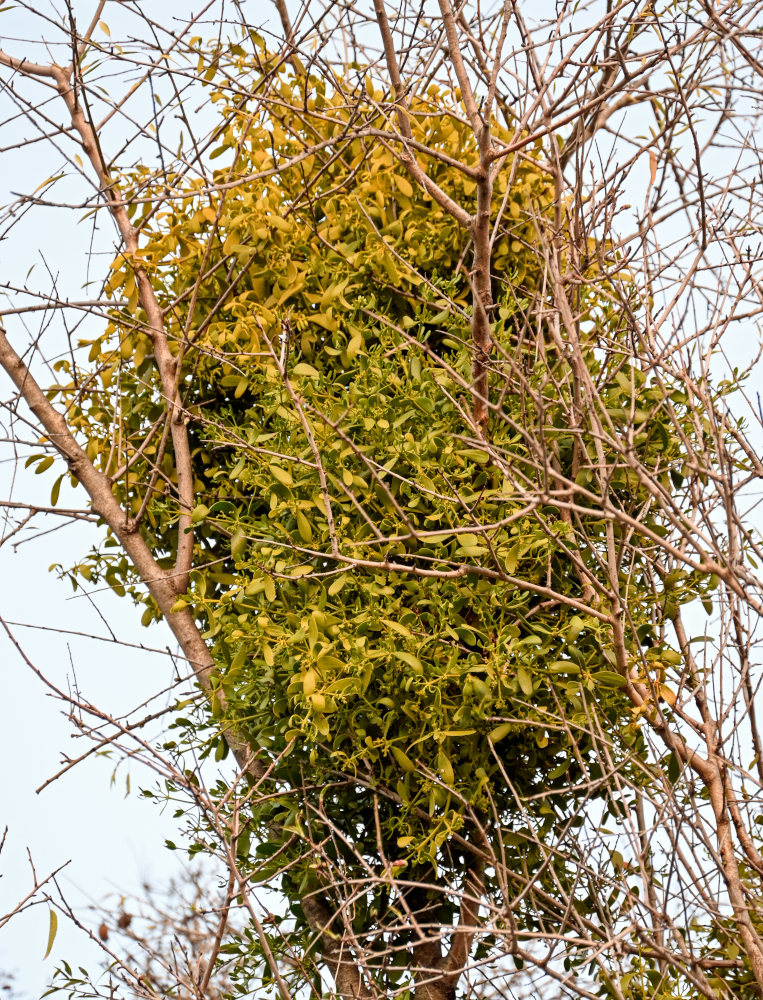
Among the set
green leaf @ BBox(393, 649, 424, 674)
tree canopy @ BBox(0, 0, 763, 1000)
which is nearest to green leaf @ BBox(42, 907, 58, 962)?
tree canopy @ BBox(0, 0, 763, 1000)

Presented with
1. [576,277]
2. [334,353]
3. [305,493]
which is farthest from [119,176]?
[576,277]

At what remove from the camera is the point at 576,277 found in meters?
1.98

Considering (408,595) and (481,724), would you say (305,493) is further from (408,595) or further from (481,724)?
(481,724)

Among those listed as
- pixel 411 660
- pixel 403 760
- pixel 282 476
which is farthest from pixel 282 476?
pixel 403 760

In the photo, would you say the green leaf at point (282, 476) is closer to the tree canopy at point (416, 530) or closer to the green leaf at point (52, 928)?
the tree canopy at point (416, 530)

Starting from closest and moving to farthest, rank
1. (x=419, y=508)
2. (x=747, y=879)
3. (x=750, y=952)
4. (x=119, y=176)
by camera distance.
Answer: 1. (x=750, y=952)
2. (x=419, y=508)
3. (x=747, y=879)
4. (x=119, y=176)

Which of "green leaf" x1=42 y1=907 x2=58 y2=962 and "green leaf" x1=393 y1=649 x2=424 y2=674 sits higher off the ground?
"green leaf" x1=393 y1=649 x2=424 y2=674

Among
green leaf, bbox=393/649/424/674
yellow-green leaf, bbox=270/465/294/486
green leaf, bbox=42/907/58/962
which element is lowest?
green leaf, bbox=42/907/58/962

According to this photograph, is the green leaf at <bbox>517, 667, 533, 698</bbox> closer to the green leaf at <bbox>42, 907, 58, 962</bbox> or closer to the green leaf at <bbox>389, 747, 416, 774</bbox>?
the green leaf at <bbox>389, 747, 416, 774</bbox>

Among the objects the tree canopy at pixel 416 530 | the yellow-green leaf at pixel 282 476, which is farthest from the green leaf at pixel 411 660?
the yellow-green leaf at pixel 282 476

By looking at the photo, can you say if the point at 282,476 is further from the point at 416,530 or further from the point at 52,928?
the point at 52,928

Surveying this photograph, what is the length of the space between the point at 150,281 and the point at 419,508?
0.94m

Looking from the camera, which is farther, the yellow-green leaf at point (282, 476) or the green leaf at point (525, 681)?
the yellow-green leaf at point (282, 476)

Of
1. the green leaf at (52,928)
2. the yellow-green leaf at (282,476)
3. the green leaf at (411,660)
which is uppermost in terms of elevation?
the yellow-green leaf at (282,476)
